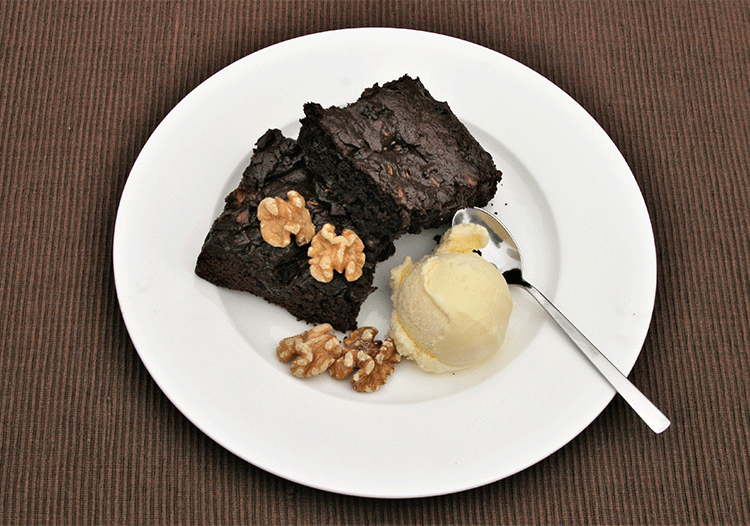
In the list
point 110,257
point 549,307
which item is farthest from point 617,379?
point 110,257

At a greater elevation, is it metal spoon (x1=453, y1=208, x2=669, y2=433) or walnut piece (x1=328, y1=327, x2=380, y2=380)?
metal spoon (x1=453, y1=208, x2=669, y2=433)

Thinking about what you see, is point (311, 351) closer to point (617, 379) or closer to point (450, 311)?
point (450, 311)

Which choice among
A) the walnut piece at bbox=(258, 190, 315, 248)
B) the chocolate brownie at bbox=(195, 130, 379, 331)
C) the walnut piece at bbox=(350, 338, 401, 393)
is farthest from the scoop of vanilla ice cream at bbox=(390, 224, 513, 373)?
the walnut piece at bbox=(258, 190, 315, 248)

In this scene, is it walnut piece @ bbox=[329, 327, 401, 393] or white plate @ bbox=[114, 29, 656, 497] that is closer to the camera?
white plate @ bbox=[114, 29, 656, 497]

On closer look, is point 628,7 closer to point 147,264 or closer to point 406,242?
point 406,242

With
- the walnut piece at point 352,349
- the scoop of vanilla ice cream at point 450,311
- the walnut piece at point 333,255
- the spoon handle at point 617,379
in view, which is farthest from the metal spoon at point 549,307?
the walnut piece at point 352,349

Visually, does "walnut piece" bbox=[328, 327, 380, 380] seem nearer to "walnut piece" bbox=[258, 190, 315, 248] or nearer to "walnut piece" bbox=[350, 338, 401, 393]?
"walnut piece" bbox=[350, 338, 401, 393]
